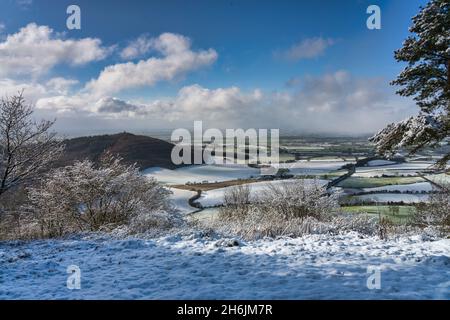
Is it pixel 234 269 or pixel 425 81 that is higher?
pixel 425 81

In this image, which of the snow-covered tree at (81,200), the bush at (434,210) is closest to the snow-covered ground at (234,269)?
the snow-covered tree at (81,200)

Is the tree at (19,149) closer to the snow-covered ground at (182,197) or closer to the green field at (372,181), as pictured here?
the snow-covered ground at (182,197)

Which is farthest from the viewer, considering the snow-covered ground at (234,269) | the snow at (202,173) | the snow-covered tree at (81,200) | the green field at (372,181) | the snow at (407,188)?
the snow at (202,173)

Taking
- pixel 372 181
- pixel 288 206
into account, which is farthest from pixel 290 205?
pixel 372 181

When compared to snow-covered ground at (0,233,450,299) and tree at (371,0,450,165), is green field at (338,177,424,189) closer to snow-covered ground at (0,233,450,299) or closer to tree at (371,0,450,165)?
tree at (371,0,450,165)

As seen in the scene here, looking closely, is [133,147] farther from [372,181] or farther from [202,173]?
[372,181]
